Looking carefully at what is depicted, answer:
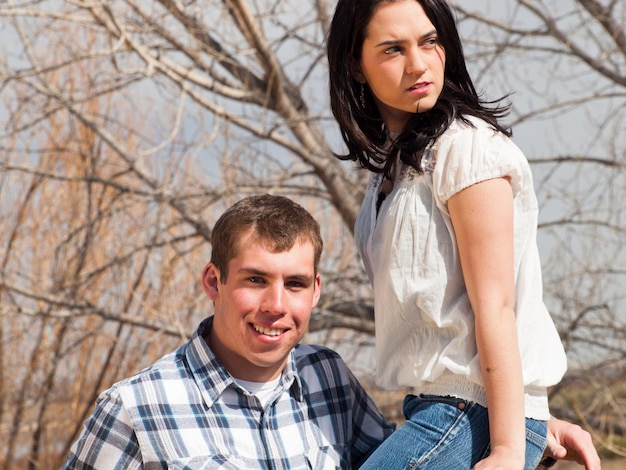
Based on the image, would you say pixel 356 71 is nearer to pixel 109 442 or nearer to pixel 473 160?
pixel 473 160

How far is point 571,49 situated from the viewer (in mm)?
5707

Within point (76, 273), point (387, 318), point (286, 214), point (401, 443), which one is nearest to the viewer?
point (401, 443)

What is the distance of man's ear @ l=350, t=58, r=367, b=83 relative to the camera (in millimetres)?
1983

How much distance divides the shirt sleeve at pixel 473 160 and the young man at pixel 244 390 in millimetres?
385

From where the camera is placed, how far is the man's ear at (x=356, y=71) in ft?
6.51

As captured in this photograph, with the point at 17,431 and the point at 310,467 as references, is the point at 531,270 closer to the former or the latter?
the point at 310,467

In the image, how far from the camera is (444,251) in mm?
1778

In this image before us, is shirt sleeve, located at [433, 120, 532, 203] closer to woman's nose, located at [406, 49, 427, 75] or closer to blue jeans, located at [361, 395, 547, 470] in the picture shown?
woman's nose, located at [406, 49, 427, 75]

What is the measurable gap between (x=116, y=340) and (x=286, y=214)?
12.9 feet

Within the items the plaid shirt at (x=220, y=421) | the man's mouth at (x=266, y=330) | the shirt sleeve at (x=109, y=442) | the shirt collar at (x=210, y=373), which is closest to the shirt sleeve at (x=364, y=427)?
the plaid shirt at (x=220, y=421)

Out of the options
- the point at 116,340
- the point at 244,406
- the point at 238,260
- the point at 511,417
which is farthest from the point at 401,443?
the point at 116,340

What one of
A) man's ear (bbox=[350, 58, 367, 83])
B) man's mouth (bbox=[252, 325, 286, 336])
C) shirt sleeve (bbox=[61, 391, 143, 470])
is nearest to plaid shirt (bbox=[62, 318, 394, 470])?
shirt sleeve (bbox=[61, 391, 143, 470])

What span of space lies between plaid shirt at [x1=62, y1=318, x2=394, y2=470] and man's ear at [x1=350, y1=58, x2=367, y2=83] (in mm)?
639

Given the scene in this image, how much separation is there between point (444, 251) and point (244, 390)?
534 mm
